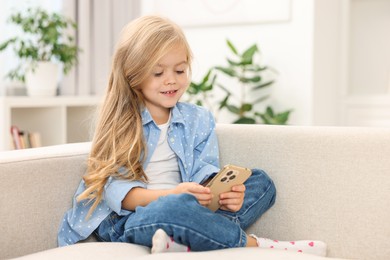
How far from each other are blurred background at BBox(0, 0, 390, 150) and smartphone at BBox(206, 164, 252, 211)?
218cm

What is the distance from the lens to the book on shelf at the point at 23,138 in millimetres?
3828

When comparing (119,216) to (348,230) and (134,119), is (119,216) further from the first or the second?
(348,230)

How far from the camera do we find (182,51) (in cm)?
207

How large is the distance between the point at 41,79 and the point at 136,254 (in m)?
2.49

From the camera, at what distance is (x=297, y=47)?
4012mm

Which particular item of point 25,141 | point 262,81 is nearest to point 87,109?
point 25,141

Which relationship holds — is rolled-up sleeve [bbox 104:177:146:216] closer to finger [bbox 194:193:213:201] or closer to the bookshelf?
finger [bbox 194:193:213:201]

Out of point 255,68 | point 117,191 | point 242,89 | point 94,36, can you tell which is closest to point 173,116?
point 117,191

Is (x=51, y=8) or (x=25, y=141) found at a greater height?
(x=51, y=8)

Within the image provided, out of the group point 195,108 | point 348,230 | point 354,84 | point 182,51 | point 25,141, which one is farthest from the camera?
point 354,84

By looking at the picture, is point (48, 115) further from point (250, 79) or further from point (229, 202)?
point (229, 202)

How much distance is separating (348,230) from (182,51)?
0.70 metres

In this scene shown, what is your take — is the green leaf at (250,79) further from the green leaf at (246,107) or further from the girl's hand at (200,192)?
the girl's hand at (200,192)

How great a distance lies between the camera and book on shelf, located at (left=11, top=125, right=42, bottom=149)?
12.6ft
